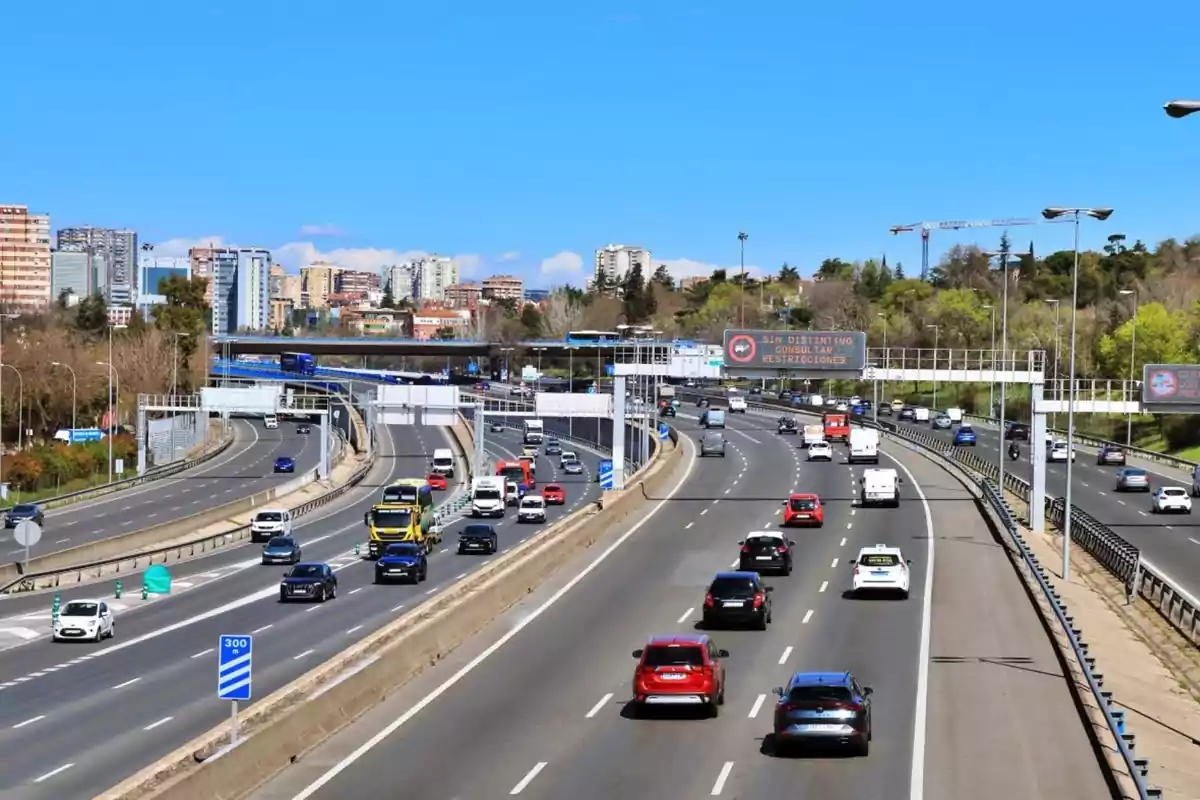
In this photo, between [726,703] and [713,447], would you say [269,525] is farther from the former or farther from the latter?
[726,703]

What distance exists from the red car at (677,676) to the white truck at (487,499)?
54117mm

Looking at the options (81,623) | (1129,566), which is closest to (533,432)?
(1129,566)

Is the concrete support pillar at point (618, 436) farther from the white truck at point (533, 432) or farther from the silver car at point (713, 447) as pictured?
the white truck at point (533, 432)

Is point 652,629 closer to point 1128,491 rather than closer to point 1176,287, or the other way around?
point 1128,491

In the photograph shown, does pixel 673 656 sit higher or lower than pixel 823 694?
lower

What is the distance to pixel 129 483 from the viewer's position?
99.3 meters

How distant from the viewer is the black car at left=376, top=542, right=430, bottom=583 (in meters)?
53.0

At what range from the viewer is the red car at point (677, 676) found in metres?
26.4

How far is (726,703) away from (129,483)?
253 ft

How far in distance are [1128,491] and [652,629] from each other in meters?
49.9

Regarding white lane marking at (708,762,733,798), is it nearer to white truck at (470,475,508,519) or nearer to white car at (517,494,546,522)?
white car at (517,494,546,522)

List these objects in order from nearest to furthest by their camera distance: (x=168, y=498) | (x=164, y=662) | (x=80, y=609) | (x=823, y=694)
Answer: (x=823, y=694) < (x=164, y=662) < (x=80, y=609) < (x=168, y=498)

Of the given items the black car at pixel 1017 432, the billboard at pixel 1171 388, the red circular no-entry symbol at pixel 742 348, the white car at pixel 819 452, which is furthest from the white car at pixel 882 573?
the black car at pixel 1017 432

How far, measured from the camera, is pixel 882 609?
40719 millimetres
